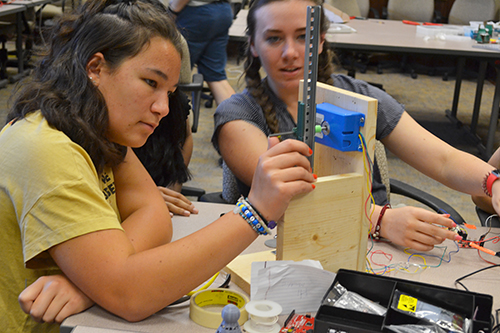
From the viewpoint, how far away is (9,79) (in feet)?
18.2

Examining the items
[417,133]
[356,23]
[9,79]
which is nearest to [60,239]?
[417,133]

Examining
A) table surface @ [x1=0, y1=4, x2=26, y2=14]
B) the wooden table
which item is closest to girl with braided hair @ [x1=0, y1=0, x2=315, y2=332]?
the wooden table

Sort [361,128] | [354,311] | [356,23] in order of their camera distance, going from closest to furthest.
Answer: [354,311] < [361,128] < [356,23]

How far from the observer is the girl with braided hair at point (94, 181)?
91cm

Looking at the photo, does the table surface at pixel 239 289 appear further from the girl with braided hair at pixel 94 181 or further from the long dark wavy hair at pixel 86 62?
the long dark wavy hair at pixel 86 62

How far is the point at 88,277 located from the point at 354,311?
18.6 inches

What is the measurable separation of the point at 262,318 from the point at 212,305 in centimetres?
14

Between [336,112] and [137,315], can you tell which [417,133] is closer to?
[336,112]

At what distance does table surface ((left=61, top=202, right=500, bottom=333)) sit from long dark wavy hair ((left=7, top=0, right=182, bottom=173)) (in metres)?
0.32

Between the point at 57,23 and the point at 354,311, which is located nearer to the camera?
the point at 354,311

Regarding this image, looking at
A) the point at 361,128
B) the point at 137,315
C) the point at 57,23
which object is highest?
the point at 57,23

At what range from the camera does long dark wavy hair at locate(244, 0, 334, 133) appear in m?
1.60

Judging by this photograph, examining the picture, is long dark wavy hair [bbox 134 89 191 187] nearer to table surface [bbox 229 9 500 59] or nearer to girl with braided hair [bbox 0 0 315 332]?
girl with braided hair [bbox 0 0 315 332]

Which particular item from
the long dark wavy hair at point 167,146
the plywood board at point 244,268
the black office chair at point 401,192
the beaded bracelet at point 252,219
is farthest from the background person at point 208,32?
the beaded bracelet at point 252,219
